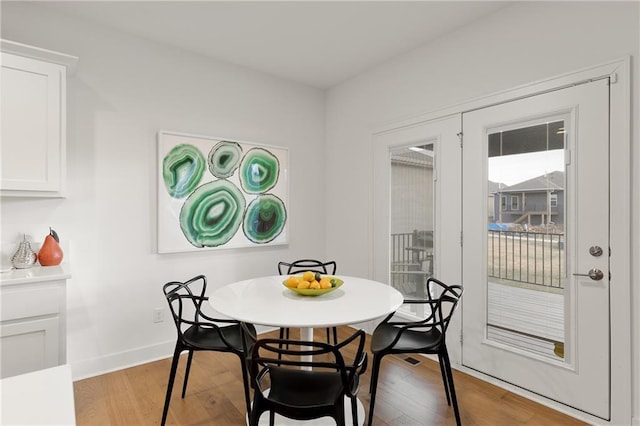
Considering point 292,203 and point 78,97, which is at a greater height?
point 78,97

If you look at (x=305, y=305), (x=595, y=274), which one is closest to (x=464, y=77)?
(x=595, y=274)

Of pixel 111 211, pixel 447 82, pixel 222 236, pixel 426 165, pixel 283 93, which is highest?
pixel 283 93

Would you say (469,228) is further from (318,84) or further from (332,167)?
(318,84)

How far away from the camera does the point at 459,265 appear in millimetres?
2729

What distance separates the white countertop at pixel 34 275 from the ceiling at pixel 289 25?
1.85m

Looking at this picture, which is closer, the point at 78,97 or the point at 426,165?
the point at 78,97

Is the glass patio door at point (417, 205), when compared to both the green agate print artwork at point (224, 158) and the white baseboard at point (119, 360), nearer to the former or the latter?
the green agate print artwork at point (224, 158)

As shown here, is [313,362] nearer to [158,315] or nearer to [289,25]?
[158,315]

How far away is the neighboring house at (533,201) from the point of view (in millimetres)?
2217

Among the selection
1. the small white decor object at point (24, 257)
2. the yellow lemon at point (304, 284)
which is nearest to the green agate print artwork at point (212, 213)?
the small white decor object at point (24, 257)

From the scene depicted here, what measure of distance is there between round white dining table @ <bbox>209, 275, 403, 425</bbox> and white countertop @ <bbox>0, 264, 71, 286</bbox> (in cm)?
93

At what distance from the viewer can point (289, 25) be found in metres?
2.69

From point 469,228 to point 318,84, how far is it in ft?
7.72

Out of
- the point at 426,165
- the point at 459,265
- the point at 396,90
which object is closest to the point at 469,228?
the point at 459,265
